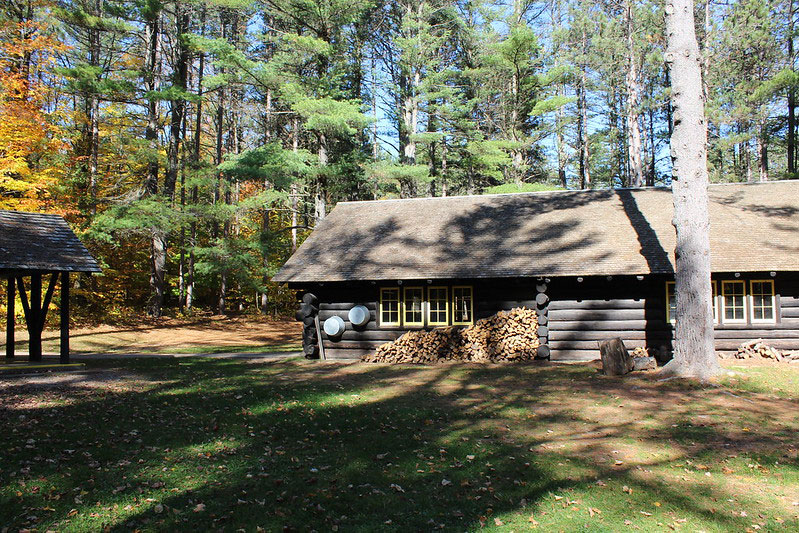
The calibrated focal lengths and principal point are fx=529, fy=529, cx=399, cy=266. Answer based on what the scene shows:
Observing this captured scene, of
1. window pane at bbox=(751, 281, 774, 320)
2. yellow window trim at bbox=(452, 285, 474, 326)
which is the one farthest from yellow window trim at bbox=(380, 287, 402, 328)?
window pane at bbox=(751, 281, 774, 320)

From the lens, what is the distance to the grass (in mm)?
4711

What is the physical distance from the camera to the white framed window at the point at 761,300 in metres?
13.2

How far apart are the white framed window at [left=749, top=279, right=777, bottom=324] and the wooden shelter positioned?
15.9 m

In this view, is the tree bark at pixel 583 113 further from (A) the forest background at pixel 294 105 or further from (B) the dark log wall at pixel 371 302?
(B) the dark log wall at pixel 371 302

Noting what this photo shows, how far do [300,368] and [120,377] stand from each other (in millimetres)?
4117

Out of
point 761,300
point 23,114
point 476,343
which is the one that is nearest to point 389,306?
point 476,343

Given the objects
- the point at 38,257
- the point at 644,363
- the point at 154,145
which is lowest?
the point at 644,363

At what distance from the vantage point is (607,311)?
1362 centimetres

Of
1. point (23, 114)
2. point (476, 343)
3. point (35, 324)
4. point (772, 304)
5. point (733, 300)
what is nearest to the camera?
point (35, 324)

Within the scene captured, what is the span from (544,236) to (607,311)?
285 cm

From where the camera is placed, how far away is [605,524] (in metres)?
4.55

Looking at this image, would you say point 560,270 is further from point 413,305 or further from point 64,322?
point 64,322

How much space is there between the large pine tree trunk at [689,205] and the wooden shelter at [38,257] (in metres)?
12.8

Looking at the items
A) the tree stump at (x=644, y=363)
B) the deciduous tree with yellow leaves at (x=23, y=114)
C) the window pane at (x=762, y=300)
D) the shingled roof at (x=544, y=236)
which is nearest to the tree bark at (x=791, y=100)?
the shingled roof at (x=544, y=236)
